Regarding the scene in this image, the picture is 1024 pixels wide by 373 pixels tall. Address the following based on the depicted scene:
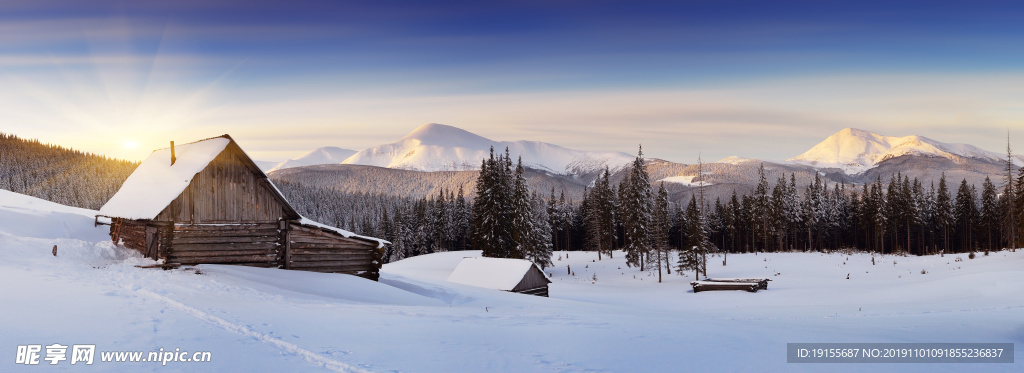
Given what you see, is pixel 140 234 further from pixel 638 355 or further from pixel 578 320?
pixel 638 355

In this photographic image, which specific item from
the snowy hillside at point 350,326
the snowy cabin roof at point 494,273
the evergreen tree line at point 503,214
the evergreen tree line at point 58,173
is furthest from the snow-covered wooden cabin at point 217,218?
the evergreen tree line at point 58,173

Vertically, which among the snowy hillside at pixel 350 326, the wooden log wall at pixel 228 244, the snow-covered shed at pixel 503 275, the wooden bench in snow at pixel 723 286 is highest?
the wooden log wall at pixel 228 244

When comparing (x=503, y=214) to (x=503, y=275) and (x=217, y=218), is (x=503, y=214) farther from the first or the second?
(x=217, y=218)

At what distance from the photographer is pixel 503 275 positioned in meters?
37.1

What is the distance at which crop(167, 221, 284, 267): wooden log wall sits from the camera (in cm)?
2158

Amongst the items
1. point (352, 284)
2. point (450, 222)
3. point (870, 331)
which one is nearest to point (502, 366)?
point (870, 331)

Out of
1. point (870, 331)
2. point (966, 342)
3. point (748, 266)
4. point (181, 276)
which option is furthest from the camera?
point (748, 266)

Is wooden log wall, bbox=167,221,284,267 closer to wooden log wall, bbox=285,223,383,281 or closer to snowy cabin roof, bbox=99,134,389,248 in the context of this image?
wooden log wall, bbox=285,223,383,281

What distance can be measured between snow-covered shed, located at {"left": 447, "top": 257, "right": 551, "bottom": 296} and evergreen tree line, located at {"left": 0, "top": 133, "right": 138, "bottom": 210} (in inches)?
4815

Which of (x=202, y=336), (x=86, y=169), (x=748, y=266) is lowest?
(x=748, y=266)

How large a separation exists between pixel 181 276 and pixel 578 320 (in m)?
13.3

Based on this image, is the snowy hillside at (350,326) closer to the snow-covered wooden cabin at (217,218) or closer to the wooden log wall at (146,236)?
the wooden log wall at (146,236)

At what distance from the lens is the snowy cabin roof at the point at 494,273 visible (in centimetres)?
3615

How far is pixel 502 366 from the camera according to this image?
8516mm
